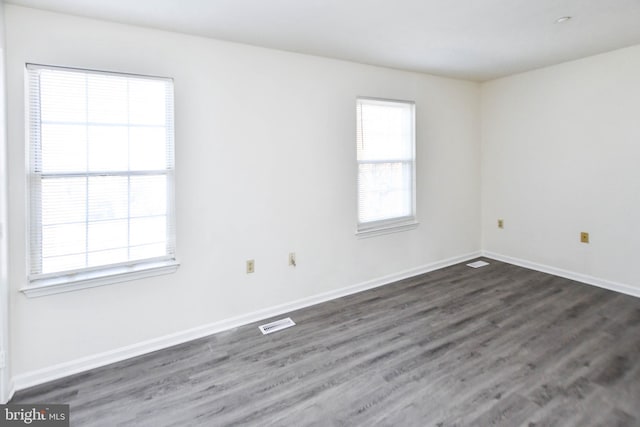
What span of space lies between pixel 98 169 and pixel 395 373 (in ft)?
7.86

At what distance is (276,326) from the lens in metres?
2.94

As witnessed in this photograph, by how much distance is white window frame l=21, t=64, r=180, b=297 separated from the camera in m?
2.16

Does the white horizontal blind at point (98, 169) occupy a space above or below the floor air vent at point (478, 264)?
above

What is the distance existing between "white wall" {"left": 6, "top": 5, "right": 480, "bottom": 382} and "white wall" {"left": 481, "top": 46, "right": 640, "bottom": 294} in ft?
3.83

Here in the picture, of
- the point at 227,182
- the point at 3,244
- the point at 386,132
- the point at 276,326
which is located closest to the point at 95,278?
the point at 3,244

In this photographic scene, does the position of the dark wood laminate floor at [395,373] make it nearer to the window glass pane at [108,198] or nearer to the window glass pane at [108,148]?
the window glass pane at [108,198]

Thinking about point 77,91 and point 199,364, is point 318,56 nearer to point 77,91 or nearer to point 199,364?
point 77,91

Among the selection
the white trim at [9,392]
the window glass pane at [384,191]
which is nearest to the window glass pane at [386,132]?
the window glass pane at [384,191]

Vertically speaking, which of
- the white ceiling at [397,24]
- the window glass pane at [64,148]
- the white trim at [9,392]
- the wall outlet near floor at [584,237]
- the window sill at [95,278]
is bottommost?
the white trim at [9,392]

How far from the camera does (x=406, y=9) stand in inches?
90.9

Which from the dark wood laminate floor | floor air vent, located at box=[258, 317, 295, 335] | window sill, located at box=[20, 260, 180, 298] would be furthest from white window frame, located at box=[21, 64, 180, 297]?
floor air vent, located at box=[258, 317, 295, 335]

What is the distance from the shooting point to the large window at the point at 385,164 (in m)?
3.65

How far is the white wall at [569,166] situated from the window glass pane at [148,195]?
4034 millimetres

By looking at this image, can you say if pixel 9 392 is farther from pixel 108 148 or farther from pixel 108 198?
pixel 108 148
